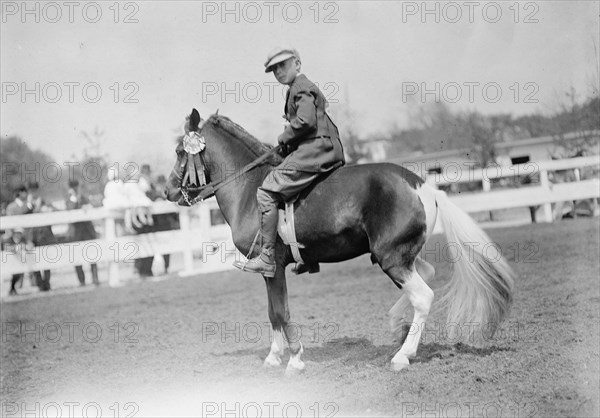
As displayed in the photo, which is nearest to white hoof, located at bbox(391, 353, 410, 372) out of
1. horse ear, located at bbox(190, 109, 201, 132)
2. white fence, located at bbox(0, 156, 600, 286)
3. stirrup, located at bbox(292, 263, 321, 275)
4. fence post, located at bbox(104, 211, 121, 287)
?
stirrup, located at bbox(292, 263, 321, 275)

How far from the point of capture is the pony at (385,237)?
6145 mm

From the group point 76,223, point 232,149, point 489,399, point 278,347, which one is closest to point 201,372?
point 278,347

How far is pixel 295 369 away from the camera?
20.6 ft

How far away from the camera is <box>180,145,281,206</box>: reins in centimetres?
672

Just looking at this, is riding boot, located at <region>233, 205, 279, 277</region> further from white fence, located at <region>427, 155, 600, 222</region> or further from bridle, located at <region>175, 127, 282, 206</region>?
white fence, located at <region>427, 155, 600, 222</region>

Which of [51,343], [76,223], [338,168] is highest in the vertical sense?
[338,168]

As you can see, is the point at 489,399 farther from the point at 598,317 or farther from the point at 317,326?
the point at 317,326

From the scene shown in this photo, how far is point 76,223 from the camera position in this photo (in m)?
15.5

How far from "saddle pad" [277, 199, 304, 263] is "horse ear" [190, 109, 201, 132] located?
1331 mm

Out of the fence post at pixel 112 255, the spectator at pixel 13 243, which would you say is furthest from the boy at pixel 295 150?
the spectator at pixel 13 243

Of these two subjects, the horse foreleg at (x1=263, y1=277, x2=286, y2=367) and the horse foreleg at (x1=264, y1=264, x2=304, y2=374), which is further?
the horse foreleg at (x1=263, y1=277, x2=286, y2=367)

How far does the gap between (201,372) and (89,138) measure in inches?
643

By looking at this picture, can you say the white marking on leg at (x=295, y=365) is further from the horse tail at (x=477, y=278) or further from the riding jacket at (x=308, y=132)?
the riding jacket at (x=308, y=132)

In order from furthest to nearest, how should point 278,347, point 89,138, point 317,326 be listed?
point 89,138, point 317,326, point 278,347
